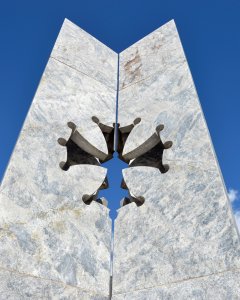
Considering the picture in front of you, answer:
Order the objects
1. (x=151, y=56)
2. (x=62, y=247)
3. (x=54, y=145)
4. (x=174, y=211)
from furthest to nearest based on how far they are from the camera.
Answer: (x=151, y=56) → (x=54, y=145) → (x=174, y=211) → (x=62, y=247)

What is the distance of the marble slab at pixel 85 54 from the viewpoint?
3.92 metres

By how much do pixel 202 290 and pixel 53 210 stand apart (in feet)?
3.49

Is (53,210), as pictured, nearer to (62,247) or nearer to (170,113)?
(62,247)

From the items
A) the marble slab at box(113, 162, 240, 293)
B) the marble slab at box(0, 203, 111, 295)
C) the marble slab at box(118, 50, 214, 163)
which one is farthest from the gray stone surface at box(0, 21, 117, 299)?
the marble slab at box(118, 50, 214, 163)

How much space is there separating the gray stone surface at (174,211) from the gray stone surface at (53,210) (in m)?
0.19

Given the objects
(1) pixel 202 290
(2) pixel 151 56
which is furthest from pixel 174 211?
(2) pixel 151 56

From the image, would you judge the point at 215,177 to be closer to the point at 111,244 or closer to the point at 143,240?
the point at 143,240

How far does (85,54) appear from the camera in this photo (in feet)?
13.6

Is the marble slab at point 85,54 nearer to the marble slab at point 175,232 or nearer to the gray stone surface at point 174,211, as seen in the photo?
the gray stone surface at point 174,211

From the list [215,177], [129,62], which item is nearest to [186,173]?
[215,177]

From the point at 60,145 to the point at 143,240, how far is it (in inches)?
40.1

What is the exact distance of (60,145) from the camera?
294cm

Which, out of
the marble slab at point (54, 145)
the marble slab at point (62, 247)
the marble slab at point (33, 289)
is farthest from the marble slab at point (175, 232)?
the marble slab at point (54, 145)

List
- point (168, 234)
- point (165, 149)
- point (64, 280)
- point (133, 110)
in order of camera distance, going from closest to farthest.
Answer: point (64, 280)
point (168, 234)
point (165, 149)
point (133, 110)
